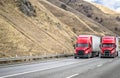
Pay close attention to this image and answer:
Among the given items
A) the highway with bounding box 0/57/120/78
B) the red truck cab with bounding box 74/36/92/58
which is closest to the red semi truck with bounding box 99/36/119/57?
the red truck cab with bounding box 74/36/92/58

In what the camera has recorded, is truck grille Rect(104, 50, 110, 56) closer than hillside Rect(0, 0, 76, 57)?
No

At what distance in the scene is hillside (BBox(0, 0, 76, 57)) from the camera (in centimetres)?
5231

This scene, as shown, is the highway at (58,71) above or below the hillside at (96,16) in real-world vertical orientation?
below

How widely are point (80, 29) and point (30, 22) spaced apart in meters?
41.7

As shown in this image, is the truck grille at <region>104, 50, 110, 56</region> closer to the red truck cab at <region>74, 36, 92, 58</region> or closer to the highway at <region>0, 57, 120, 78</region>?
the red truck cab at <region>74, 36, 92, 58</region>

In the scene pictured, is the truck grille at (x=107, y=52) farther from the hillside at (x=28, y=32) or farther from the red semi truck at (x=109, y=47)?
the hillside at (x=28, y=32)

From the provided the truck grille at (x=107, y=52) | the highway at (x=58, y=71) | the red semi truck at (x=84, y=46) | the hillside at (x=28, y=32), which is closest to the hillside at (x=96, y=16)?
the hillside at (x=28, y=32)

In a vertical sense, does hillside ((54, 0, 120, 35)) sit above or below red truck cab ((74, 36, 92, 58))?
above

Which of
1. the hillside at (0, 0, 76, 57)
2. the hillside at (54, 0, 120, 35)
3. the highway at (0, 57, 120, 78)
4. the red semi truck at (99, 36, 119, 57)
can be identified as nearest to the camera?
the highway at (0, 57, 120, 78)

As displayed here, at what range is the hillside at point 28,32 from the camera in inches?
2060

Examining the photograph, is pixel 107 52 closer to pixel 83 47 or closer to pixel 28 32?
pixel 83 47

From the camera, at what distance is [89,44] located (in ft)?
174

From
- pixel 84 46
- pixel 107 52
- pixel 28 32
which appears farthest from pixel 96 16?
pixel 84 46

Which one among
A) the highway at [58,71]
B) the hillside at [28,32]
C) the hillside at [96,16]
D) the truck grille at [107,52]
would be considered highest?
the hillside at [96,16]
